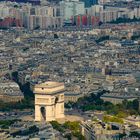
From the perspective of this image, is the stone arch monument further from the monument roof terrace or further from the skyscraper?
the skyscraper

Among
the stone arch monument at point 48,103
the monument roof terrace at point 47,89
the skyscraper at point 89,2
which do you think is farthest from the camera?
the skyscraper at point 89,2

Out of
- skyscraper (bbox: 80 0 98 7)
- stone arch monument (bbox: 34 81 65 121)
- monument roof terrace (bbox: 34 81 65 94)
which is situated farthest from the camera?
skyscraper (bbox: 80 0 98 7)

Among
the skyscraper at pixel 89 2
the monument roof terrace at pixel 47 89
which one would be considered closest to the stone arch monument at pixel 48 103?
the monument roof terrace at pixel 47 89

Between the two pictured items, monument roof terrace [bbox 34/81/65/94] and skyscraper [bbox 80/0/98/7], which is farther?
skyscraper [bbox 80/0/98/7]

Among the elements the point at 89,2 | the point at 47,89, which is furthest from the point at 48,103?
the point at 89,2

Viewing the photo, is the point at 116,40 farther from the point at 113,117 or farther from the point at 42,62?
the point at 113,117

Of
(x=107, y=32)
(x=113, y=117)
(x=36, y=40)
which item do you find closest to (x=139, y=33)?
(x=107, y=32)

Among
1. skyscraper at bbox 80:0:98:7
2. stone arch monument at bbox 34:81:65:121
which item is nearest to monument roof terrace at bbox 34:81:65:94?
stone arch monument at bbox 34:81:65:121

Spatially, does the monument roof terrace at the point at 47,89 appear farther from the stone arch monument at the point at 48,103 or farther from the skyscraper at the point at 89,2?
the skyscraper at the point at 89,2

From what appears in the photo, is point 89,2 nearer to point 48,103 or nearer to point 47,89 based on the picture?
point 47,89
